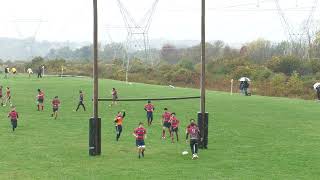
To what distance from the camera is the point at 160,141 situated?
29875mm

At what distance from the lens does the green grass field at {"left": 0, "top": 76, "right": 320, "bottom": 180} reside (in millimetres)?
21781

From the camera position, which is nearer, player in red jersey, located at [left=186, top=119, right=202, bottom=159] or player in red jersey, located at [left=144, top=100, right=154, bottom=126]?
player in red jersey, located at [left=186, top=119, right=202, bottom=159]

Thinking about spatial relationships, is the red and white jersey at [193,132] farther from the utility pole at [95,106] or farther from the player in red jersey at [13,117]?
the player in red jersey at [13,117]

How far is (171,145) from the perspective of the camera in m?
28.5

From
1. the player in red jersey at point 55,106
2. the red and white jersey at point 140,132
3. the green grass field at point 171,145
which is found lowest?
the green grass field at point 171,145

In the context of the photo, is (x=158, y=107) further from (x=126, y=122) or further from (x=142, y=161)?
(x=142, y=161)

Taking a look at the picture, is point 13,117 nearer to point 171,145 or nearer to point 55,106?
point 55,106

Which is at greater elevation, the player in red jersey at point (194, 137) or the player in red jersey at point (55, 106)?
the player in red jersey at point (55, 106)

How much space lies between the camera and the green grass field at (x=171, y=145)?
21781 mm

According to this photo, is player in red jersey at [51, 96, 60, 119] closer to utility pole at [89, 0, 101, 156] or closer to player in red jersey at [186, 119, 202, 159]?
utility pole at [89, 0, 101, 156]

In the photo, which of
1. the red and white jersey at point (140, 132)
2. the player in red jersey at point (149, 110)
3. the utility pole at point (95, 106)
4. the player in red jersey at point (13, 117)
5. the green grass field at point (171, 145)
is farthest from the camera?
the player in red jersey at point (149, 110)

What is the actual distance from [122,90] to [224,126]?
24.5 meters

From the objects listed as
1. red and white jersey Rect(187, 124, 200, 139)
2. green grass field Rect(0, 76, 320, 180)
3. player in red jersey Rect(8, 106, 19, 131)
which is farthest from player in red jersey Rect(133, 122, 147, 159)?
player in red jersey Rect(8, 106, 19, 131)

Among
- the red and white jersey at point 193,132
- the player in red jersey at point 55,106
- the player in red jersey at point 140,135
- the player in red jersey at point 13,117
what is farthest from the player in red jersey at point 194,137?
the player in red jersey at point 55,106
